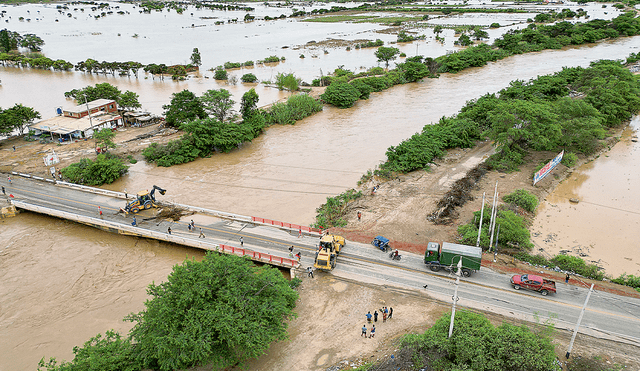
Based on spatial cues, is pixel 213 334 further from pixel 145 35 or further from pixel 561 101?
pixel 145 35

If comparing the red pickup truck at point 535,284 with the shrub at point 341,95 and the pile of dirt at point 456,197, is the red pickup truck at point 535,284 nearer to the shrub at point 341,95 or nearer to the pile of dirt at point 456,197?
the pile of dirt at point 456,197

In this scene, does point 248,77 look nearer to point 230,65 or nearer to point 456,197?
point 230,65

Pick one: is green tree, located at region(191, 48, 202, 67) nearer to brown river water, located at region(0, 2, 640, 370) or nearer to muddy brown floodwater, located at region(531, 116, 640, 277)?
brown river water, located at region(0, 2, 640, 370)

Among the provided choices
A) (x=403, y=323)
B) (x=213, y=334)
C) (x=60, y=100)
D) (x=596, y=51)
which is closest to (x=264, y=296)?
(x=213, y=334)

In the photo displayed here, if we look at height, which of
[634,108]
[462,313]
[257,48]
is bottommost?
[462,313]

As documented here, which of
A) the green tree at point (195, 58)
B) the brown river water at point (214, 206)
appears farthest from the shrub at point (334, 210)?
the green tree at point (195, 58)

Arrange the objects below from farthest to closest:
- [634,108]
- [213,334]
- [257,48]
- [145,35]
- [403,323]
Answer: [145,35] → [257,48] → [634,108] → [403,323] → [213,334]
